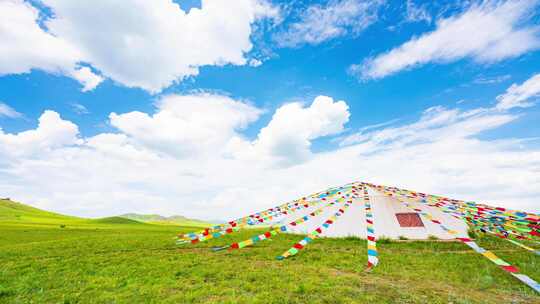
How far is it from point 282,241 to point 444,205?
640 centimetres

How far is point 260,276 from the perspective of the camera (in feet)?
19.3

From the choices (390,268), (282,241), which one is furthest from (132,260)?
(390,268)

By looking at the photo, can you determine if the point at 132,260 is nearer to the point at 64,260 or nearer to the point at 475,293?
the point at 64,260

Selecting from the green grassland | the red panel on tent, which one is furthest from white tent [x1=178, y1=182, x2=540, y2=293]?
the green grassland

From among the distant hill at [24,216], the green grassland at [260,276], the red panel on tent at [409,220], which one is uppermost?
the red panel on tent at [409,220]

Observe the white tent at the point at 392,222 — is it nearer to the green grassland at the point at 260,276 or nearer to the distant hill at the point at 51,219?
A: the green grassland at the point at 260,276

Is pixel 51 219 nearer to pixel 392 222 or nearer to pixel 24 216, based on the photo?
pixel 24 216

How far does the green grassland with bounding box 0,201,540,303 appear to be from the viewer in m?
4.77

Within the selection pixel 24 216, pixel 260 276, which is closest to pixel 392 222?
pixel 260 276

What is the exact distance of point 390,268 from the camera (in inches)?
266

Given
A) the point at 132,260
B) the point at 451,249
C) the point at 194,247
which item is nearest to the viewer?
the point at 132,260

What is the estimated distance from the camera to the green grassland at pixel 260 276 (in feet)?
15.6

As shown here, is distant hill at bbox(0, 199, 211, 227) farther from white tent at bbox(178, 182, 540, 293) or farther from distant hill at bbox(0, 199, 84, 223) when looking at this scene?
white tent at bbox(178, 182, 540, 293)

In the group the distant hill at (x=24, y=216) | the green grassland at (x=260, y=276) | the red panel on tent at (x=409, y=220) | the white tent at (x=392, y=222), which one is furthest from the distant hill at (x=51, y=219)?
the red panel on tent at (x=409, y=220)
